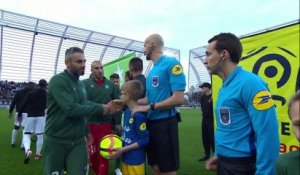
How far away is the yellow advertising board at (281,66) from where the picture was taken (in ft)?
11.8

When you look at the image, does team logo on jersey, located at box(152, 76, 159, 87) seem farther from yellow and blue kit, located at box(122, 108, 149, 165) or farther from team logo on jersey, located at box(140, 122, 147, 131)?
team logo on jersey, located at box(140, 122, 147, 131)

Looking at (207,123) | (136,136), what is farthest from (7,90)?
(136,136)

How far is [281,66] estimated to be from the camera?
→ 368 centimetres

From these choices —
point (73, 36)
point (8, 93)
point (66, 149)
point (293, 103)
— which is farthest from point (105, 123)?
point (8, 93)

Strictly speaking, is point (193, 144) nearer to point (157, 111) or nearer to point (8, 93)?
Answer: point (157, 111)

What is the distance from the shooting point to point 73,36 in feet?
115

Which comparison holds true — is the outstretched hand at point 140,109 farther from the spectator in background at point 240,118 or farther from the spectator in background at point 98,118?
the spectator in background at point 98,118

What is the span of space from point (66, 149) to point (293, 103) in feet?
11.1

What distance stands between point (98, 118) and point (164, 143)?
8.55 ft

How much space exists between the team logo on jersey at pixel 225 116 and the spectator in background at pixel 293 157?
86 cm

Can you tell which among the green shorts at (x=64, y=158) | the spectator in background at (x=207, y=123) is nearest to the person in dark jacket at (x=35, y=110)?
the spectator in background at (x=207, y=123)

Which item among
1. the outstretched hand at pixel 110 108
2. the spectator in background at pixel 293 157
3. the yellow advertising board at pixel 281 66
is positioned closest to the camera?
the spectator in background at pixel 293 157

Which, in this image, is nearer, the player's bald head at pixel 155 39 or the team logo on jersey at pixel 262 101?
the team logo on jersey at pixel 262 101

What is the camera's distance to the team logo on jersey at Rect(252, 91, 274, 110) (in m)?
2.48
